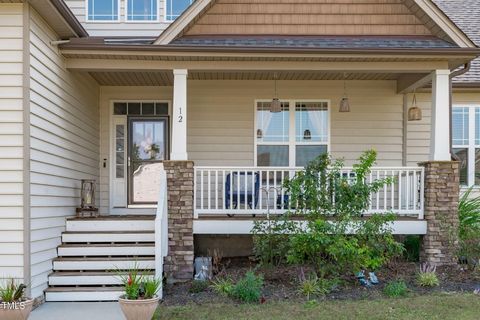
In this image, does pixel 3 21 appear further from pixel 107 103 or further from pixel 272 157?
pixel 272 157

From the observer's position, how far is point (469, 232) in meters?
7.86

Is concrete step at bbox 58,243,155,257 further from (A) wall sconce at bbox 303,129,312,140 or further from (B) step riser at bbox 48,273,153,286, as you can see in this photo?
(A) wall sconce at bbox 303,129,312,140

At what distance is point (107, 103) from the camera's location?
377 inches

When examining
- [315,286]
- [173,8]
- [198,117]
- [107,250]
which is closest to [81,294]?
[107,250]

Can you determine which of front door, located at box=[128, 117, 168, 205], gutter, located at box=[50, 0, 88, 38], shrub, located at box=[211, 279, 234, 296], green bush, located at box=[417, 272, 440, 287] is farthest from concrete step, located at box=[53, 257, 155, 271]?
green bush, located at box=[417, 272, 440, 287]

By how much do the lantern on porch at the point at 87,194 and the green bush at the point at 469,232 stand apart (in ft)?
20.3

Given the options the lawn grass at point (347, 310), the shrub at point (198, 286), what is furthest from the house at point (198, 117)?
the lawn grass at point (347, 310)

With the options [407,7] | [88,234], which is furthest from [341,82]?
[88,234]

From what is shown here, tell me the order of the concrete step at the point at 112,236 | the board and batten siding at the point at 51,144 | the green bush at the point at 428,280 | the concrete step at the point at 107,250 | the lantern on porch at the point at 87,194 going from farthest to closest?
the lantern on porch at the point at 87,194
the concrete step at the point at 112,236
the concrete step at the point at 107,250
the green bush at the point at 428,280
the board and batten siding at the point at 51,144

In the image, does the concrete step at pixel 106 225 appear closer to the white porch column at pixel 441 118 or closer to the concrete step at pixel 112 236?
the concrete step at pixel 112 236

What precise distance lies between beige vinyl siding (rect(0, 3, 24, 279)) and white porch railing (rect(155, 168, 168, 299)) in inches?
65.2

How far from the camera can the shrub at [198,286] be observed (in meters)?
6.83

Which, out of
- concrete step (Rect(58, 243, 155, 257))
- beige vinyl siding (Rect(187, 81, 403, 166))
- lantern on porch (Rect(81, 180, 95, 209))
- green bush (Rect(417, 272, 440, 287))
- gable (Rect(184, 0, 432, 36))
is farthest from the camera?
beige vinyl siding (Rect(187, 81, 403, 166))

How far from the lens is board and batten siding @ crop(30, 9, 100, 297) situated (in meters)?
6.14
